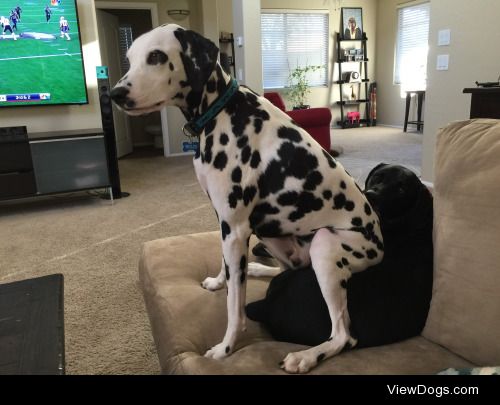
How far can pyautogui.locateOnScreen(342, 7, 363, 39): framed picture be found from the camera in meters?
9.12

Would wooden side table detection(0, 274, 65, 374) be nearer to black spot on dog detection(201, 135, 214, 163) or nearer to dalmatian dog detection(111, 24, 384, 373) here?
dalmatian dog detection(111, 24, 384, 373)

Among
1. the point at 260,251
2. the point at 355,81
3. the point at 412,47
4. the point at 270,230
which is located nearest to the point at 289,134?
the point at 270,230

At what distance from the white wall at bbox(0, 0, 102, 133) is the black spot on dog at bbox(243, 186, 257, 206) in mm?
3583

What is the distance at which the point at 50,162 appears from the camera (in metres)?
3.88

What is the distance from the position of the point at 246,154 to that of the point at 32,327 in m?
0.74

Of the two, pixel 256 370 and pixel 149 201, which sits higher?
pixel 256 370

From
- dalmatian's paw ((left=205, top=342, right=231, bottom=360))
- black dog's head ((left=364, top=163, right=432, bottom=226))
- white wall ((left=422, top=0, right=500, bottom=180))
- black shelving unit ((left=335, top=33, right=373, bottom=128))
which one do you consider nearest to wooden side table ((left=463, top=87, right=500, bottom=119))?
white wall ((left=422, top=0, right=500, bottom=180))

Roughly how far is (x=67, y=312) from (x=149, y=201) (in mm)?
2083

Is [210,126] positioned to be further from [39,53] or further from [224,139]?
[39,53]

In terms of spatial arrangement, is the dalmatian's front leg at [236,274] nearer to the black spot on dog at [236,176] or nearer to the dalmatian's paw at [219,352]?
the dalmatian's paw at [219,352]

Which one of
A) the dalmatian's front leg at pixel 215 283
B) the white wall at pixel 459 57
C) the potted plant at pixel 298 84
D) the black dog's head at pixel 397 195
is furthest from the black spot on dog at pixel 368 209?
the potted plant at pixel 298 84
